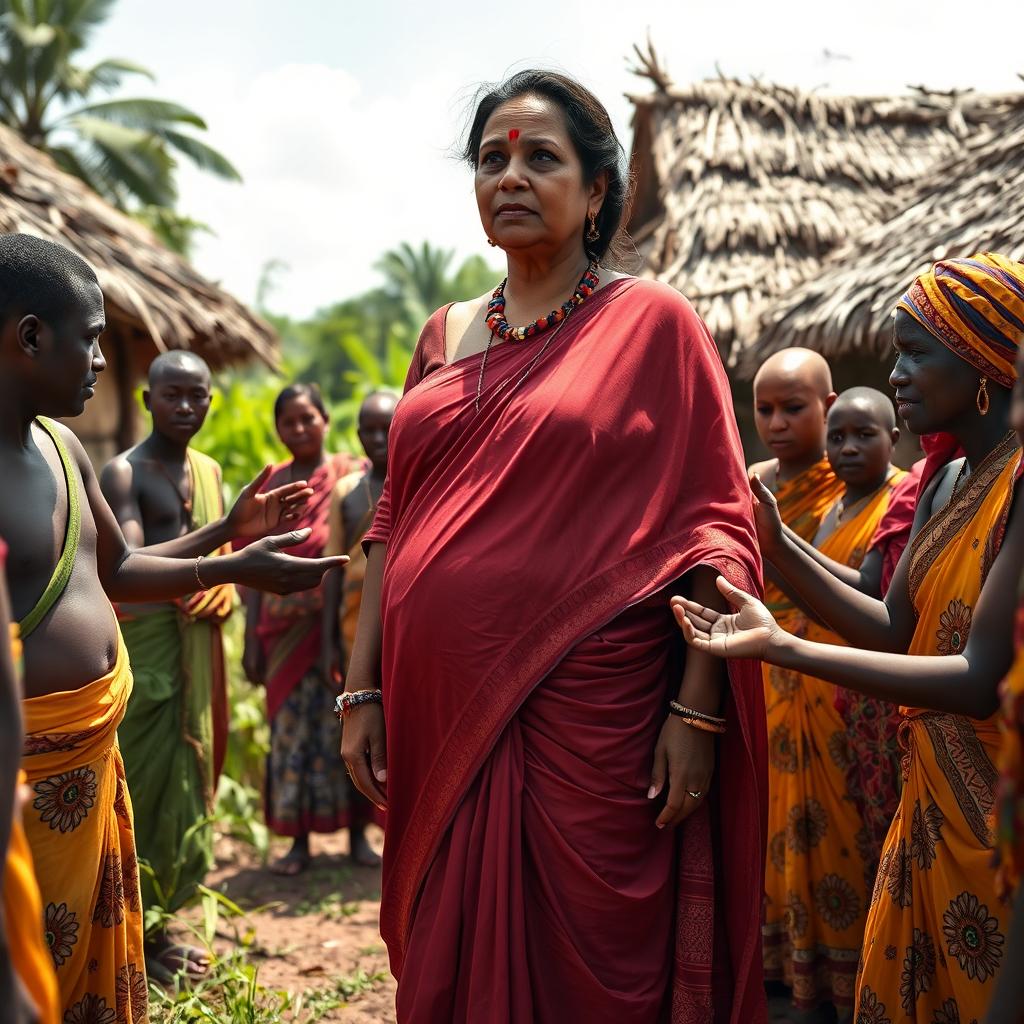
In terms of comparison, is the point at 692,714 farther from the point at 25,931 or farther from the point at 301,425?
the point at 301,425

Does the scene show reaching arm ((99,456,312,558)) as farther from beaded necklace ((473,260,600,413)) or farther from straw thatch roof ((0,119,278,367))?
straw thatch roof ((0,119,278,367))

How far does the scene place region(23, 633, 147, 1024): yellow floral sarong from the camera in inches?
102

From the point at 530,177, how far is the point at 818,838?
266 cm

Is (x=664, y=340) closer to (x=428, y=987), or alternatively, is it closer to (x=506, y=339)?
(x=506, y=339)

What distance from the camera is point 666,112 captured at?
9672 mm

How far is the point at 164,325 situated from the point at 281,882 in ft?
11.8

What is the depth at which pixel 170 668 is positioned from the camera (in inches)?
194

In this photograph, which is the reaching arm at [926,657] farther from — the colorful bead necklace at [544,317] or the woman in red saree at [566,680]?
the colorful bead necklace at [544,317]

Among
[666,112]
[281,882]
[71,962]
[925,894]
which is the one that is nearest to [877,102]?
[666,112]

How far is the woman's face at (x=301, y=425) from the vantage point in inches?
255

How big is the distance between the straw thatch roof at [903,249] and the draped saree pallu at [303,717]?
2946 mm

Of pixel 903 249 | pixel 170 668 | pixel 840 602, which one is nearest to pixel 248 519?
pixel 840 602

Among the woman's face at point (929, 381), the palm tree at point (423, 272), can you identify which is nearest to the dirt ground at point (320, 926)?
the woman's face at point (929, 381)

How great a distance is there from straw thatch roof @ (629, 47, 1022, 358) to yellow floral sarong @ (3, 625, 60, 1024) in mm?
6657
